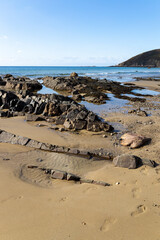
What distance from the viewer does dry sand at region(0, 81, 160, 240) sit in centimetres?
398

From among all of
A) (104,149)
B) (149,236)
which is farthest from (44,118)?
(149,236)

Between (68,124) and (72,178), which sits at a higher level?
(68,124)

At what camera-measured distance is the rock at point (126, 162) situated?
6699mm

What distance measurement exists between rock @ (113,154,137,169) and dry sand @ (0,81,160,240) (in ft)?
0.77

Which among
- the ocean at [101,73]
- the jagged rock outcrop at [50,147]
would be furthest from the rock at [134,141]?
the ocean at [101,73]

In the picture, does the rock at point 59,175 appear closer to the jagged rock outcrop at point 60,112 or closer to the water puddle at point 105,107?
the jagged rock outcrop at point 60,112

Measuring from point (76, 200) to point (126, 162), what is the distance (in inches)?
108

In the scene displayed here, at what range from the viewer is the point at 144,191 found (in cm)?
538

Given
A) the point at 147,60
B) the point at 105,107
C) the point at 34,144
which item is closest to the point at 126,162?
the point at 34,144

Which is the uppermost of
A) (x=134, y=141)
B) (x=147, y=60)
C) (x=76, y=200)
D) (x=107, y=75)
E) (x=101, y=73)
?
(x=147, y=60)

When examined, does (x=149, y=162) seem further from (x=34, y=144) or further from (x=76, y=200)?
(x=34, y=144)

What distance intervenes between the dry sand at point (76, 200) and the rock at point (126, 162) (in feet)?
0.77

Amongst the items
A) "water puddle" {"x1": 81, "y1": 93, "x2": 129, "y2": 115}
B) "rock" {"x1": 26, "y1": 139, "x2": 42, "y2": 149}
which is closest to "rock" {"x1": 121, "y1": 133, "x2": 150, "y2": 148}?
"rock" {"x1": 26, "y1": 139, "x2": 42, "y2": 149}

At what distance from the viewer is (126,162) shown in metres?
6.85
